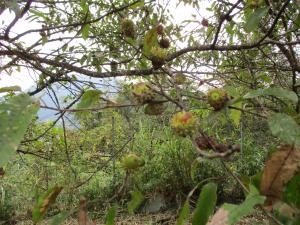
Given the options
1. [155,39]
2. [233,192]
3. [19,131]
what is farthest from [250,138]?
[19,131]

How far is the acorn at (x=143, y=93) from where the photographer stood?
508 mm

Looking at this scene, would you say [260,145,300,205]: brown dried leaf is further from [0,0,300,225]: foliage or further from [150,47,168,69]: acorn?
[150,47,168,69]: acorn

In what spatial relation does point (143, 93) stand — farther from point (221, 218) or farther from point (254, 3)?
point (254, 3)

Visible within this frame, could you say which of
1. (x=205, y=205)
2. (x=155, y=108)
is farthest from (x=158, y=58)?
(x=205, y=205)

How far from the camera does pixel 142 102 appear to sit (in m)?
0.51

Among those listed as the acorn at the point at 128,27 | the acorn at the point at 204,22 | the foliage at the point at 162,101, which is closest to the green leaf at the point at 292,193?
the foliage at the point at 162,101

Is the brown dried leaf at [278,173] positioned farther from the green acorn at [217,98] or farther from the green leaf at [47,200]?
the green leaf at [47,200]

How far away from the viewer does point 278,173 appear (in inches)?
17.7

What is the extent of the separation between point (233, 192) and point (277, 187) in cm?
279

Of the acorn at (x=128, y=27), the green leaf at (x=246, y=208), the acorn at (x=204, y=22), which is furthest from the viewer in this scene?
the acorn at (x=204, y=22)

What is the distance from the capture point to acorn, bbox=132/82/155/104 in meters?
0.51

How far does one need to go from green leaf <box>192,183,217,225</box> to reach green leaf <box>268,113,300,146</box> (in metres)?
0.12

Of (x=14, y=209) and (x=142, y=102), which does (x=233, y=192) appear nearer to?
(x=14, y=209)

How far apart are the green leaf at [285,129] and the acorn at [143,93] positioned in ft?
0.51
